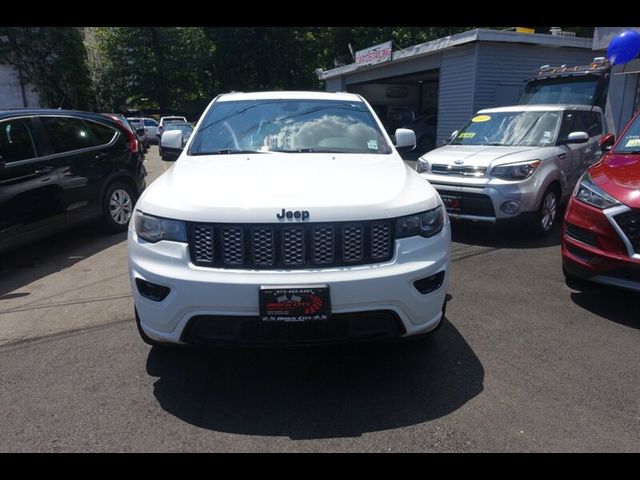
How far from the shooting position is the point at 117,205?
688 cm

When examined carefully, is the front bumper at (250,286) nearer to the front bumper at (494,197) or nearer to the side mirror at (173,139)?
the side mirror at (173,139)

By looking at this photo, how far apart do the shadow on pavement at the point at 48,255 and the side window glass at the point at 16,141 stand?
977mm

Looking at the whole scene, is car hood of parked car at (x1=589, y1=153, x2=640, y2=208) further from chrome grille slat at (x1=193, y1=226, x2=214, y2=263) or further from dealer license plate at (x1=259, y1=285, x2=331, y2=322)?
chrome grille slat at (x1=193, y1=226, x2=214, y2=263)

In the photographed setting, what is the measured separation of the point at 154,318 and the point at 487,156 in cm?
504

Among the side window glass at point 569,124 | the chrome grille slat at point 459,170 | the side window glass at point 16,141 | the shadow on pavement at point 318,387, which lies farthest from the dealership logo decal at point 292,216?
the side window glass at point 569,124

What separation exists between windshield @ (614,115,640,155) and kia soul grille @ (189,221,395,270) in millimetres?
3590

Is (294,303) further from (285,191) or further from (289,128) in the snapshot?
(289,128)

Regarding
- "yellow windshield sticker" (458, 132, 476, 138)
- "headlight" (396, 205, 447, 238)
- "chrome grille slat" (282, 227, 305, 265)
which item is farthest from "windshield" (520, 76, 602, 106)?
"chrome grille slat" (282, 227, 305, 265)

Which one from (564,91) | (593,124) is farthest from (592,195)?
(564,91)

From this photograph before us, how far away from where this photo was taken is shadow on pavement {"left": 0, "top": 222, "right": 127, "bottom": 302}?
5.16 metres

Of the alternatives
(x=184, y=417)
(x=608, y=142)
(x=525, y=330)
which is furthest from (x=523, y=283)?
(x=184, y=417)

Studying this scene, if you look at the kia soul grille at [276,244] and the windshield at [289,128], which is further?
the windshield at [289,128]

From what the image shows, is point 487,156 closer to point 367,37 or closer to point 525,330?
point 525,330

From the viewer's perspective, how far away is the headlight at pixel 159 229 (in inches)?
105
